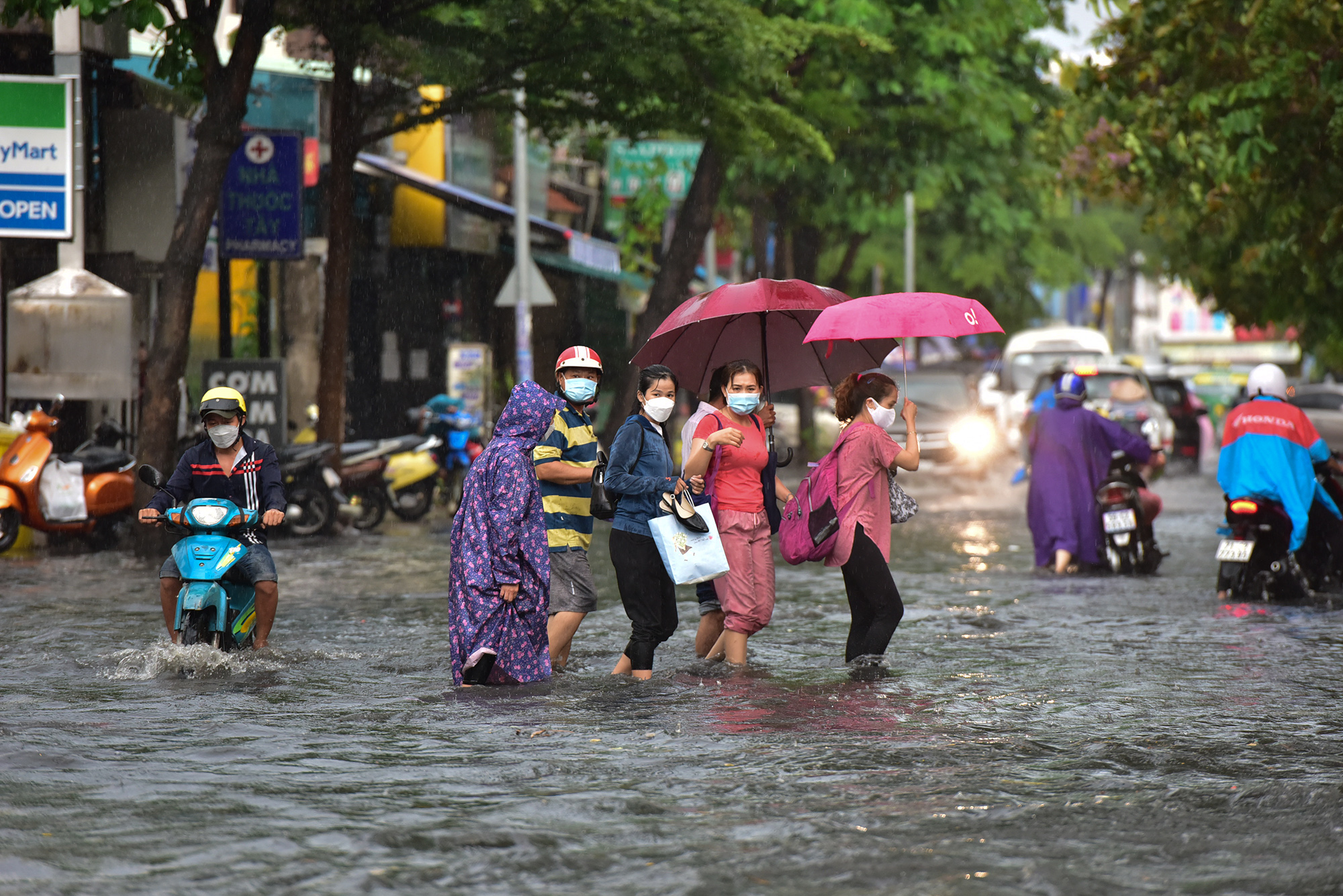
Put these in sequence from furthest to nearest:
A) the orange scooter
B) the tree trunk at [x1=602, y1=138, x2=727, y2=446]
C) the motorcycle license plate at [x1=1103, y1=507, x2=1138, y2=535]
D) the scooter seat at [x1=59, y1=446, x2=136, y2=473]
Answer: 1. the tree trunk at [x1=602, y1=138, x2=727, y2=446]
2. the scooter seat at [x1=59, y1=446, x2=136, y2=473]
3. the orange scooter
4. the motorcycle license plate at [x1=1103, y1=507, x2=1138, y2=535]

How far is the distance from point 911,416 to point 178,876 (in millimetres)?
4696

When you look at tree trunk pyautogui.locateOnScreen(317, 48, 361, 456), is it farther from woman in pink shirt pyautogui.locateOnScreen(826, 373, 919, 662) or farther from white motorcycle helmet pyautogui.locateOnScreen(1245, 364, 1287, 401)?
woman in pink shirt pyautogui.locateOnScreen(826, 373, 919, 662)

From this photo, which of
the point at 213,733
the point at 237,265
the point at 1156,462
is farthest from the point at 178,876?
the point at 237,265

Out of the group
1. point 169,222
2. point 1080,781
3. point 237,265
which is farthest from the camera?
point 237,265

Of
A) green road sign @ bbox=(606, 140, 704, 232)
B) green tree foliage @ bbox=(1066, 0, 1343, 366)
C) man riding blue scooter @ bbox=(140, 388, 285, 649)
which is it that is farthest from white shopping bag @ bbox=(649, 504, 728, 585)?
green road sign @ bbox=(606, 140, 704, 232)

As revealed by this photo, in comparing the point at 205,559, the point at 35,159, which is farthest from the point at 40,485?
the point at 205,559

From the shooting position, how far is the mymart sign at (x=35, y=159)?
1625 centimetres

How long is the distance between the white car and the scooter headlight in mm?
23905

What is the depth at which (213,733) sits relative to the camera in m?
7.22

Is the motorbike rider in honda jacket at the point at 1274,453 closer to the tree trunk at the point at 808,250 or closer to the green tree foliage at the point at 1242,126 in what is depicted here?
the green tree foliage at the point at 1242,126

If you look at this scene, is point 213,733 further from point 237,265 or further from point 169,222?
point 237,265

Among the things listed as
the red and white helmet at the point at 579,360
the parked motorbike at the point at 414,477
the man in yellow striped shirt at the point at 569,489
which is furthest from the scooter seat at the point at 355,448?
the red and white helmet at the point at 579,360

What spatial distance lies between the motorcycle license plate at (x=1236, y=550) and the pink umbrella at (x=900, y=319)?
12.6 ft

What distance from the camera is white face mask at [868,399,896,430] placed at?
8922 millimetres
